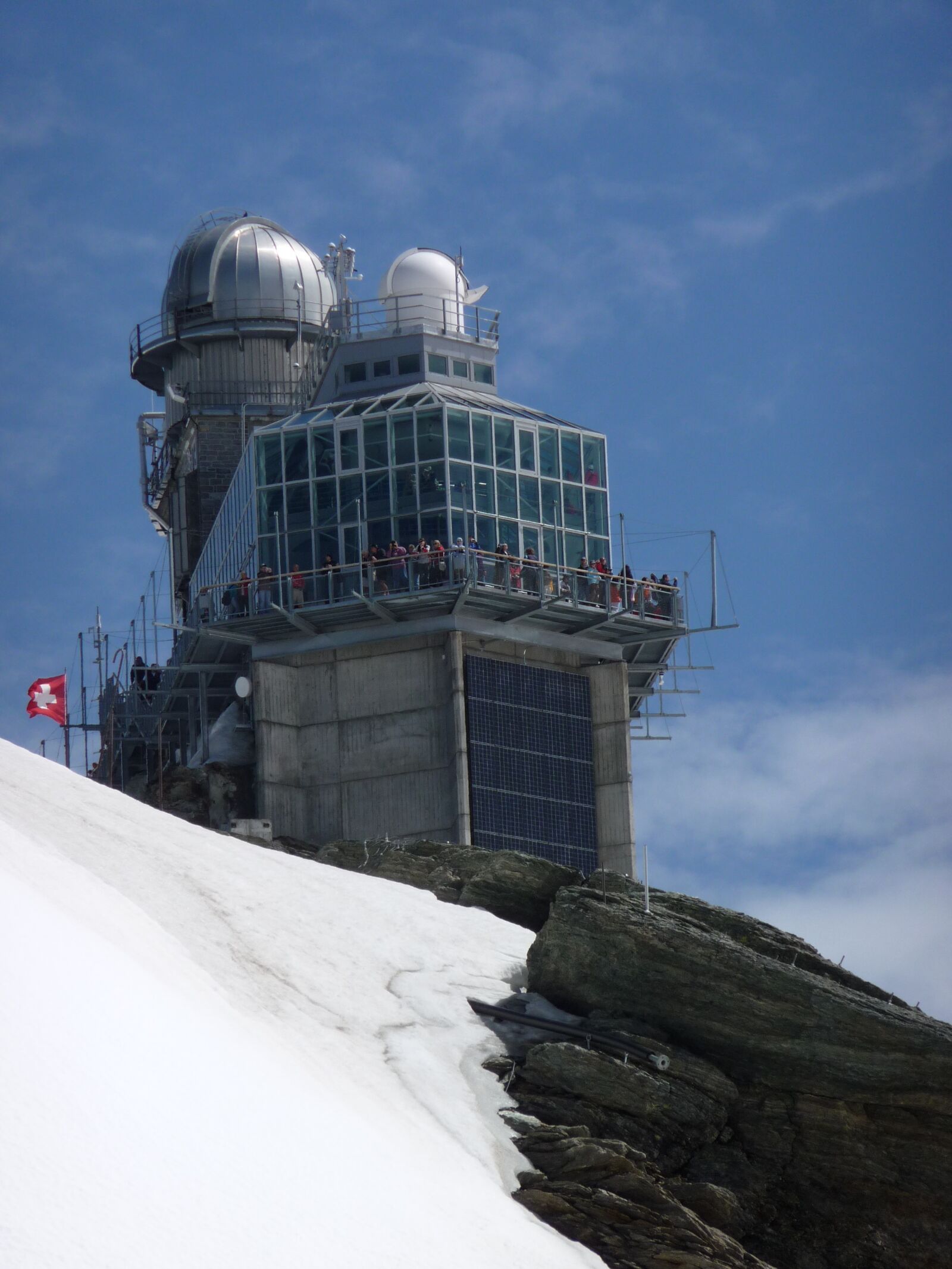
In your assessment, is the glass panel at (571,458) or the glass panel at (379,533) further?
the glass panel at (571,458)

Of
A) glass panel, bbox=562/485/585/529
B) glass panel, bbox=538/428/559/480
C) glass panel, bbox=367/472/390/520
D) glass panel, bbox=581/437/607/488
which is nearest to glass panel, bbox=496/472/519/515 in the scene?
glass panel, bbox=538/428/559/480

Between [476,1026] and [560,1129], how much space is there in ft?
10.6

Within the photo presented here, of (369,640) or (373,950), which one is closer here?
(373,950)

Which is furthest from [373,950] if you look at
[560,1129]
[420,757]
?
[420,757]

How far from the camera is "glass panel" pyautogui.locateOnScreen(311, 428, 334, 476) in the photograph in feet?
185

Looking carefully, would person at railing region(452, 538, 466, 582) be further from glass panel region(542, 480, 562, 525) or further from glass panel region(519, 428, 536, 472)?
glass panel region(519, 428, 536, 472)

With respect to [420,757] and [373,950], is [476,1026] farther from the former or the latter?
[420,757]

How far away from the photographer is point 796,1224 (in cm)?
2655

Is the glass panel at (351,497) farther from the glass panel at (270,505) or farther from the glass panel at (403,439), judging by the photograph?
the glass panel at (270,505)

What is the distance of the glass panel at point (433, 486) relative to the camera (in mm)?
54812

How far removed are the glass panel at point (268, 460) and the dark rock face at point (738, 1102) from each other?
28925 millimetres

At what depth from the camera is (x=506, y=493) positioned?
55.9 meters

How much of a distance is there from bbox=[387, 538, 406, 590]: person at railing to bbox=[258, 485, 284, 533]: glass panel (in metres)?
4.72

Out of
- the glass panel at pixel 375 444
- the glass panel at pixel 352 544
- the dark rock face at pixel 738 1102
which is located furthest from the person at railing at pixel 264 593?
the dark rock face at pixel 738 1102
